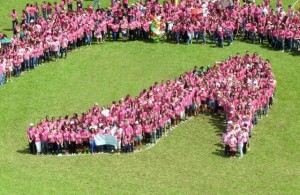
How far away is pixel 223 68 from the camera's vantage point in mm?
48188

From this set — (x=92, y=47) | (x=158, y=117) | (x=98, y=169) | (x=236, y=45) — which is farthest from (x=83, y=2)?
(x=98, y=169)

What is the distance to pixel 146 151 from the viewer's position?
41.4m

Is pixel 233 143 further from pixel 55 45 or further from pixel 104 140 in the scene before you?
pixel 55 45

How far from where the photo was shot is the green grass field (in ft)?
121

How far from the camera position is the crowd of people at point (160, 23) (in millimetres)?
54344

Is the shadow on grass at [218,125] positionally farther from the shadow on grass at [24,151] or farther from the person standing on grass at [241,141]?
the shadow on grass at [24,151]

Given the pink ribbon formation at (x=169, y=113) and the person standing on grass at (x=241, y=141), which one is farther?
the pink ribbon formation at (x=169, y=113)

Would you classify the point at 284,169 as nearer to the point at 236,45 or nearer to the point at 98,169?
the point at 98,169

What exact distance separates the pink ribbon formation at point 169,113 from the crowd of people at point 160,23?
7741 millimetres

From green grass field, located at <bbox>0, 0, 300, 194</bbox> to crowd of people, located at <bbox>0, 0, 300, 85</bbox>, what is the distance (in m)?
1.08

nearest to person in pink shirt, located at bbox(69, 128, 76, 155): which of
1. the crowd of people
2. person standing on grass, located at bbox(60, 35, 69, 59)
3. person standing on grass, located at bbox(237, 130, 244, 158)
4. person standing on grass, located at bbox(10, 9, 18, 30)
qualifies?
person standing on grass, located at bbox(237, 130, 244, 158)

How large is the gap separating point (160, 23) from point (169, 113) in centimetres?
1522

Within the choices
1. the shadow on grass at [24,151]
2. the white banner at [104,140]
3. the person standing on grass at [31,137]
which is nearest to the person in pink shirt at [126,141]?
the white banner at [104,140]

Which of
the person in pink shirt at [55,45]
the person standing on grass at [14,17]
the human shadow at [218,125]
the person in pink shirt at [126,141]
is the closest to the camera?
the person in pink shirt at [126,141]
